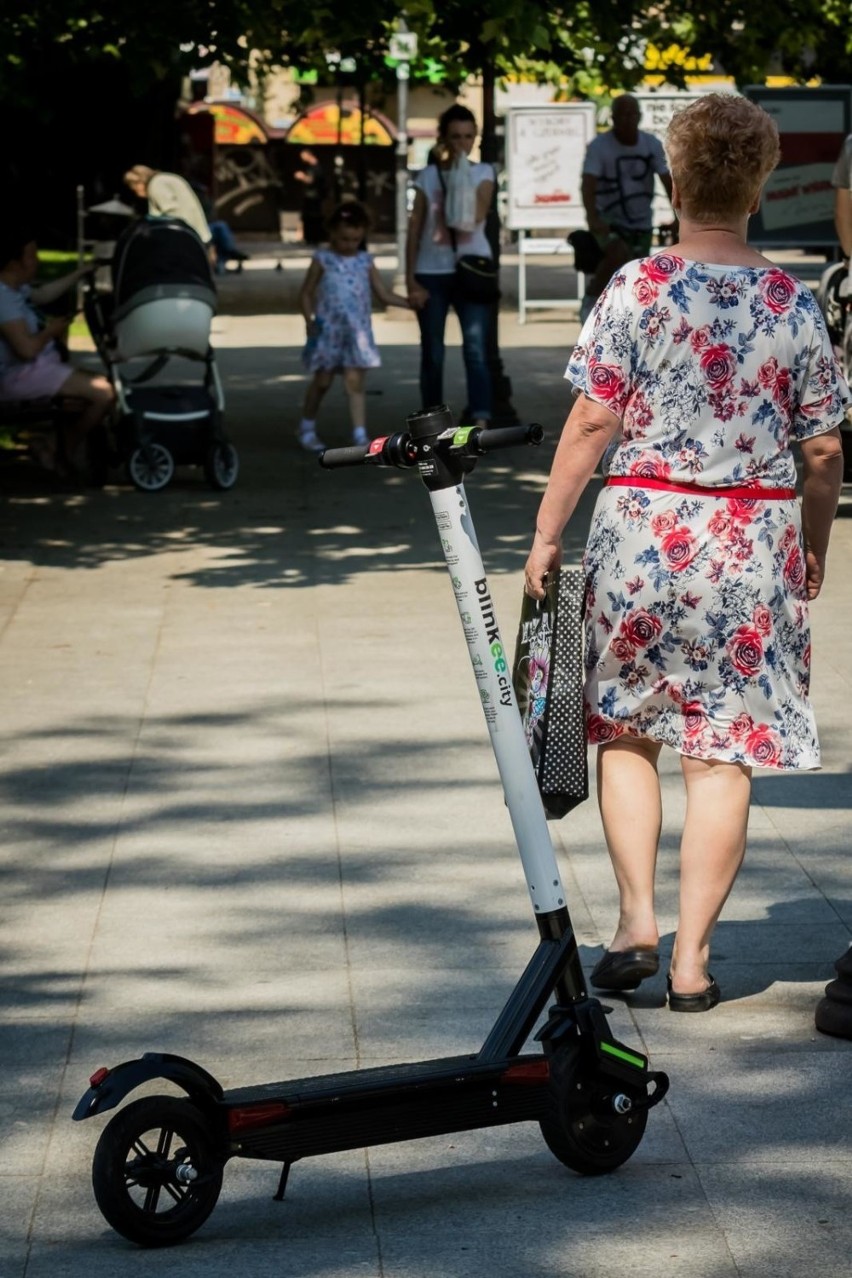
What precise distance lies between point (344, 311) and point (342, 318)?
0.05 m

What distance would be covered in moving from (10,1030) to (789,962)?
1735 millimetres

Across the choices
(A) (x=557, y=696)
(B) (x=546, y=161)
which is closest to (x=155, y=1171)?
(A) (x=557, y=696)

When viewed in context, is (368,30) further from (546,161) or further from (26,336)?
(546,161)

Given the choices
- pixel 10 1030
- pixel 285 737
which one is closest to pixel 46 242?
pixel 285 737

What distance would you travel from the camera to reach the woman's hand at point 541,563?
4.41 meters

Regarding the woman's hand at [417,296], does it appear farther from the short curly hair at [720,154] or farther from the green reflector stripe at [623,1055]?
the green reflector stripe at [623,1055]

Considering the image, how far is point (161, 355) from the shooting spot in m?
12.2

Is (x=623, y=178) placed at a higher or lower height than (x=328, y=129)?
lower

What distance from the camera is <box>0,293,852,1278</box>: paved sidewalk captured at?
12.1 feet

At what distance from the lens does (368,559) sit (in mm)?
10195

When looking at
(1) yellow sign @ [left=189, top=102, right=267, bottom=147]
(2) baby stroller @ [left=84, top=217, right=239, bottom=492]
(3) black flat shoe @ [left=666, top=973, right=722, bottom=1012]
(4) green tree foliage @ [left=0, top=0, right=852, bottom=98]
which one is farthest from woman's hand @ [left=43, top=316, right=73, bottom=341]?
(1) yellow sign @ [left=189, top=102, right=267, bottom=147]

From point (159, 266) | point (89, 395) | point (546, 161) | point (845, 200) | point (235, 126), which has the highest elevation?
point (235, 126)

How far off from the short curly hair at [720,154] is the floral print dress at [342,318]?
8.94 m

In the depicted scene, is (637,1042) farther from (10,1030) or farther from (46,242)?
(46,242)
